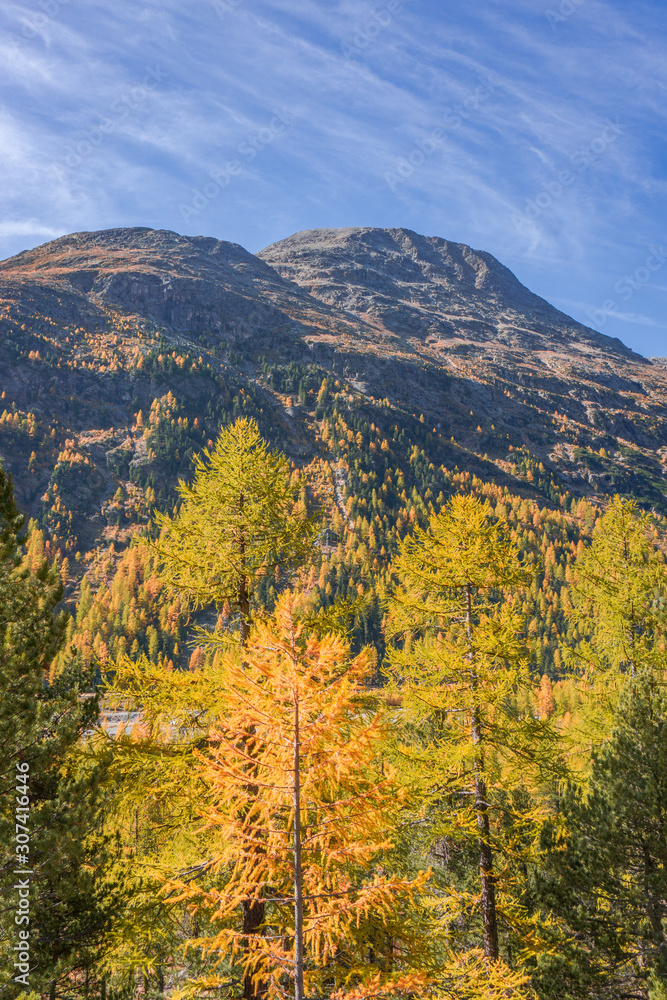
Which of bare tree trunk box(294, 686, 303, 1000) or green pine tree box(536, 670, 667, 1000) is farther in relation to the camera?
green pine tree box(536, 670, 667, 1000)

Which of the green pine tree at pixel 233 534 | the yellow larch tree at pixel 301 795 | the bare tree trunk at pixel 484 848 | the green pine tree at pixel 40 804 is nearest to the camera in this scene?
the yellow larch tree at pixel 301 795

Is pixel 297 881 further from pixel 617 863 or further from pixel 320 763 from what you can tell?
pixel 617 863

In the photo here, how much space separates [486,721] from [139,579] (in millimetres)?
155890

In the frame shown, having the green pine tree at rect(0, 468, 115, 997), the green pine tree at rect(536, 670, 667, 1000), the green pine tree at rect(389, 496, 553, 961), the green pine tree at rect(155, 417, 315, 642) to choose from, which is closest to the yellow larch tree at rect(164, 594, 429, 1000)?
the green pine tree at rect(0, 468, 115, 997)

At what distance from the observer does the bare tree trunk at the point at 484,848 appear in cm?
939

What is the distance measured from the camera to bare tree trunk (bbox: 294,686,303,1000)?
422 centimetres

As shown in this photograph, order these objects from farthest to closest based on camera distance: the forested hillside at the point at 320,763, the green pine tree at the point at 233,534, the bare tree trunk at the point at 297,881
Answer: the green pine tree at the point at 233,534
the forested hillside at the point at 320,763
the bare tree trunk at the point at 297,881

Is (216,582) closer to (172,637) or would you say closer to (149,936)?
(149,936)

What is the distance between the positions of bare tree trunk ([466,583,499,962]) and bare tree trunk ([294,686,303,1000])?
5798mm

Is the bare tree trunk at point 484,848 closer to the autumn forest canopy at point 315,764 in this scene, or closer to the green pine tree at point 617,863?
the autumn forest canopy at point 315,764

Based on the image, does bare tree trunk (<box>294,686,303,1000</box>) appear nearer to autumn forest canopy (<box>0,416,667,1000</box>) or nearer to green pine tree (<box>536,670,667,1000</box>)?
autumn forest canopy (<box>0,416,667,1000</box>)

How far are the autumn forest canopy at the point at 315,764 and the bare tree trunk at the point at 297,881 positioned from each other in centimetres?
3

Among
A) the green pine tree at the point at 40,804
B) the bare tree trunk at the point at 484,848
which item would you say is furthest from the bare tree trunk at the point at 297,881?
the bare tree trunk at the point at 484,848

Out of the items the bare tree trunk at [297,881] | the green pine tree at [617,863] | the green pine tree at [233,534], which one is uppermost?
the green pine tree at [233,534]
